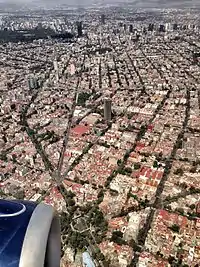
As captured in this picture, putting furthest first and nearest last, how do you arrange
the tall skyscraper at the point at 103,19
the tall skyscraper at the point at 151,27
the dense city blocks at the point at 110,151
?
the tall skyscraper at the point at 103,19 → the tall skyscraper at the point at 151,27 → the dense city blocks at the point at 110,151

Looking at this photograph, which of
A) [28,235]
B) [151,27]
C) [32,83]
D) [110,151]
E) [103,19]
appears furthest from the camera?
[103,19]

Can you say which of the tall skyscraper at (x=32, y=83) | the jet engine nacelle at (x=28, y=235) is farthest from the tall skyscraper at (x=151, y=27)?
the jet engine nacelle at (x=28, y=235)

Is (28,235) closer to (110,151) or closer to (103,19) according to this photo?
(110,151)

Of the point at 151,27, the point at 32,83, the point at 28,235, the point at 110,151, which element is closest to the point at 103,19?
the point at 151,27

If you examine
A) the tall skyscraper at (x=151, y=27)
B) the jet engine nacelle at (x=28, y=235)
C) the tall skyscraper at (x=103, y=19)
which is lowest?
the tall skyscraper at (x=151, y=27)

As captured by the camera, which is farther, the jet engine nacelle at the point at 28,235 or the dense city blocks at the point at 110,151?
the dense city blocks at the point at 110,151

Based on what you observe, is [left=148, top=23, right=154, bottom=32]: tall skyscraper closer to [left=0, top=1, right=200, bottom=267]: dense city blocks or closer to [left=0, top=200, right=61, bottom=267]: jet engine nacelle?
[left=0, top=1, right=200, bottom=267]: dense city blocks

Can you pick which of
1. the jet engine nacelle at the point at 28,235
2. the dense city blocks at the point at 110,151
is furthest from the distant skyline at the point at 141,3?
the jet engine nacelle at the point at 28,235

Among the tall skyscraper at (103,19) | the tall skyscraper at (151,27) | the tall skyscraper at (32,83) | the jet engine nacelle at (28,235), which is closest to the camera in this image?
the jet engine nacelle at (28,235)

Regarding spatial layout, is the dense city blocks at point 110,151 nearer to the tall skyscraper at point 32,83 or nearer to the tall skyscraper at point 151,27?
→ the tall skyscraper at point 32,83

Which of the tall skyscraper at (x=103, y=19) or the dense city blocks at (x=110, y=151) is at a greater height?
the tall skyscraper at (x=103, y=19)
